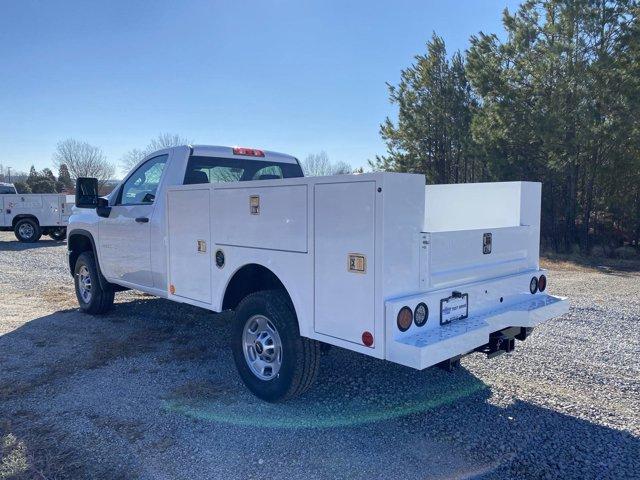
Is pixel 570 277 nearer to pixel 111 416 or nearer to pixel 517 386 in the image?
pixel 517 386

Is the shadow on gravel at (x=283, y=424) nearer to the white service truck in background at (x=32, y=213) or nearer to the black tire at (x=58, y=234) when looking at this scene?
the white service truck in background at (x=32, y=213)

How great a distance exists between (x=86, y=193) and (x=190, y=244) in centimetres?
225

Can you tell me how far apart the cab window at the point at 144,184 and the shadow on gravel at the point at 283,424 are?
1706mm

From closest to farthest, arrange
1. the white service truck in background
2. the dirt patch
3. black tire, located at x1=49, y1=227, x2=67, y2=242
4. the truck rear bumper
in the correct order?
the truck rear bumper
the dirt patch
the white service truck in background
black tire, located at x1=49, y1=227, x2=67, y2=242

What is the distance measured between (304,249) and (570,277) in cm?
968

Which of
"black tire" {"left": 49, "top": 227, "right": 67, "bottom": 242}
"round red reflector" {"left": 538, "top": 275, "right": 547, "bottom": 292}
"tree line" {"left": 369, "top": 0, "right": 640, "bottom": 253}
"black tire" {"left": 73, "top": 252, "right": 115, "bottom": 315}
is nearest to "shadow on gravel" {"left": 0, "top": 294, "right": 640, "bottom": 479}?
"round red reflector" {"left": 538, "top": 275, "right": 547, "bottom": 292}

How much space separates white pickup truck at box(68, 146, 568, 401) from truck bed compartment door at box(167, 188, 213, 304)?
0.02 meters

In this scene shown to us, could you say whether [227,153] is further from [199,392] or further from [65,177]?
[65,177]

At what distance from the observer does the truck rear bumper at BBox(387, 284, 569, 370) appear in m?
3.05

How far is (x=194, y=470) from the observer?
122 inches

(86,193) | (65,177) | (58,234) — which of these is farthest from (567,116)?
(65,177)

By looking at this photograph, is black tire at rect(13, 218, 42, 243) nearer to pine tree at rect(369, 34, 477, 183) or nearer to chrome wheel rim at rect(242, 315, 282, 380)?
pine tree at rect(369, 34, 477, 183)

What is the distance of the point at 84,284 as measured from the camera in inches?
279

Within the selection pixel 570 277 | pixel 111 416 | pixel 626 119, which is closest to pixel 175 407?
pixel 111 416
